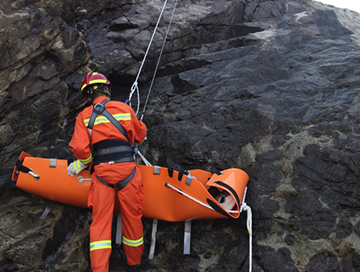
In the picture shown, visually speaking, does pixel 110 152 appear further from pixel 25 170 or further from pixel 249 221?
pixel 249 221

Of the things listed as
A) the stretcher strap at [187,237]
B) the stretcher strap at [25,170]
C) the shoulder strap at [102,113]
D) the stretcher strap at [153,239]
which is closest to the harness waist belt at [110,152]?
the shoulder strap at [102,113]

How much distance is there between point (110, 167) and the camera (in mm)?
2723

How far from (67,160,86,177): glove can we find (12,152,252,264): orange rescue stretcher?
0.07m

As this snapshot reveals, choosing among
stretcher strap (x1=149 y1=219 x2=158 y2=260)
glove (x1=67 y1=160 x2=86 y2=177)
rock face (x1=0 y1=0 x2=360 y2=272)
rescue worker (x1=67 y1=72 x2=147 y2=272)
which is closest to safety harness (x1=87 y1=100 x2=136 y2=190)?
rescue worker (x1=67 y1=72 x2=147 y2=272)

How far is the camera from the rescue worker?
2.69 metres

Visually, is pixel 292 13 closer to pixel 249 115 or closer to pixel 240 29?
pixel 240 29

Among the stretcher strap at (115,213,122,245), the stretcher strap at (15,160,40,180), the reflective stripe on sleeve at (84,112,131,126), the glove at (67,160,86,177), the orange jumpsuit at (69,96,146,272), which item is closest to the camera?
the orange jumpsuit at (69,96,146,272)

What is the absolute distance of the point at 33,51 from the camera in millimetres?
3654

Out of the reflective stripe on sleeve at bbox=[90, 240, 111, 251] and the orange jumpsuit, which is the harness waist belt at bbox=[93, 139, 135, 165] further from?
the reflective stripe on sleeve at bbox=[90, 240, 111, 251]

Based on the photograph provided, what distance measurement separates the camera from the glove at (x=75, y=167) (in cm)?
288

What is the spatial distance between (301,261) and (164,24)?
4538mm

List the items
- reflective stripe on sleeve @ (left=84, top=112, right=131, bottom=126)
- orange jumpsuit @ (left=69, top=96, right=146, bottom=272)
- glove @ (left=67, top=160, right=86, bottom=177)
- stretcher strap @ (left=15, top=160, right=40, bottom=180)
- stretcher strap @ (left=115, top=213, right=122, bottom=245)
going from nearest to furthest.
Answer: orange jumpsuit @ (left=69, top=96, right=146, bottom=272)
reflective stripe on sleeve @ (left=84, top=112, right=131, bottom=126)
glove @ (left=67, top=160, right=86, bottom=177)
stretcher strap @ (left=15, top=160, right=40, bottom=180)
stretcher strap @ (left=115, top=213, right=122, bottom=245)

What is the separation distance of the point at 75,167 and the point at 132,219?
0.81 m

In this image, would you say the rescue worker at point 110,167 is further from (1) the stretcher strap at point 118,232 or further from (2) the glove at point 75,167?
(1) the stretcher strap at point 118,232
